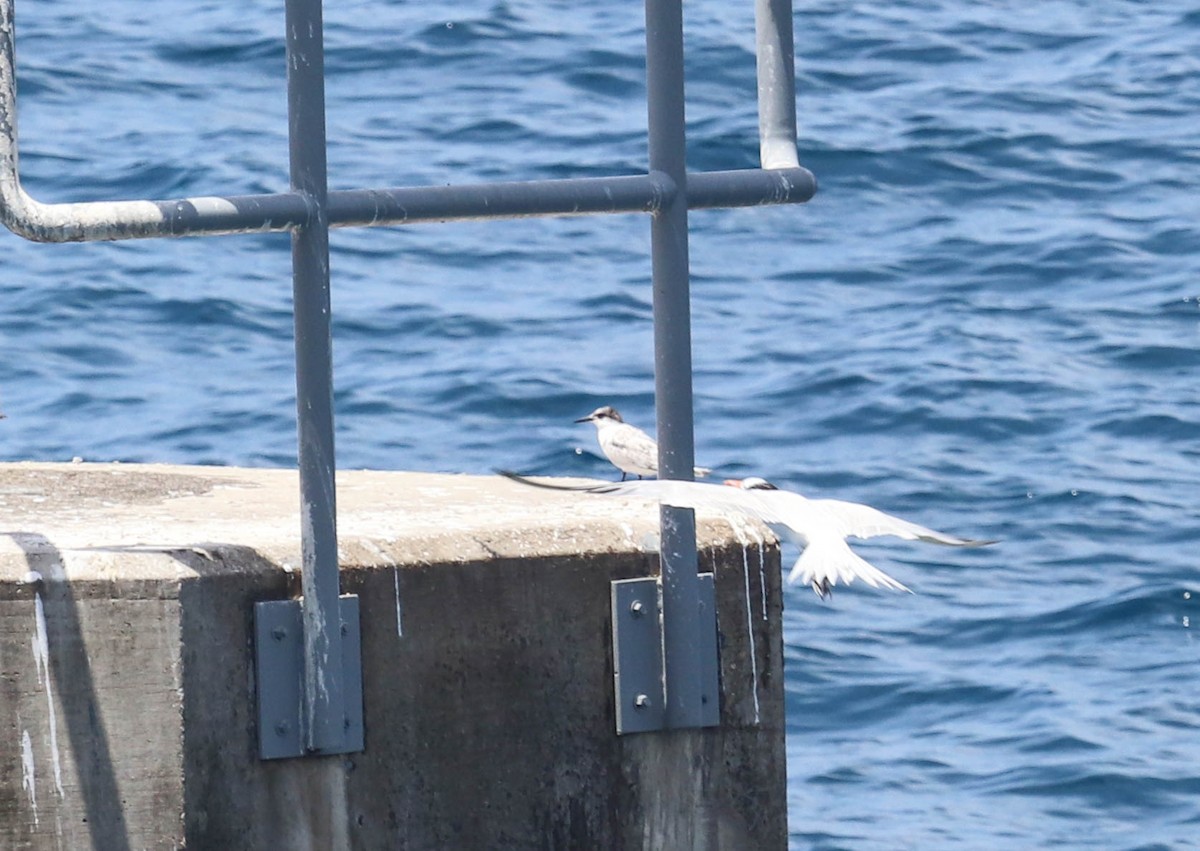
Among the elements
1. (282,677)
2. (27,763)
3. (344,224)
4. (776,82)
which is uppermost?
(776,82)

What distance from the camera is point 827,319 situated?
40.7 feet

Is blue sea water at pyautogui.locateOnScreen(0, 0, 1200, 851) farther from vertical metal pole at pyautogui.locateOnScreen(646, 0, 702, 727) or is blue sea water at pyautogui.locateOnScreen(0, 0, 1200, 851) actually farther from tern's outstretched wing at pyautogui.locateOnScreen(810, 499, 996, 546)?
vertical metal pole at pyautogui.locateOnScreen(646, 0, 702, 727)

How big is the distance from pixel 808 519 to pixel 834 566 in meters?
0.28

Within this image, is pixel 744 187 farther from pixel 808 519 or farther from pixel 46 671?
pixel 46 671

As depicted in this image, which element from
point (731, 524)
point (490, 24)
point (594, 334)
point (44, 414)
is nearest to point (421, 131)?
point (490, 24)

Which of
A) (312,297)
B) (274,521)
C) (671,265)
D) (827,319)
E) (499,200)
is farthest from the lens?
→ (827,319)

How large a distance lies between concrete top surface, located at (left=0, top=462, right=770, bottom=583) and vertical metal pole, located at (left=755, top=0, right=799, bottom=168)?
25.7 inches

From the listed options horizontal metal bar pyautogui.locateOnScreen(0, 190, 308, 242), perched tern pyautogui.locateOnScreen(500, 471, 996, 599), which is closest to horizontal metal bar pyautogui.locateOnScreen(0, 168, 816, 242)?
horizontal metal bar pyautogui.locateOnScreen(0, 190, 308, 242)

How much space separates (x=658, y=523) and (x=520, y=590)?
0.30 meters

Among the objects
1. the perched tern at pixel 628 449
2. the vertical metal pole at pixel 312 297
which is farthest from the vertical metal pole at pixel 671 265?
the perched tern at pixel 628 449

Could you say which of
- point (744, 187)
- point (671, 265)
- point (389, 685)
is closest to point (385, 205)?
point (671, 265)

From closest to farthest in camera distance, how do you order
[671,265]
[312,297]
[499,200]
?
[312,297] → [499,200] → [671,265]

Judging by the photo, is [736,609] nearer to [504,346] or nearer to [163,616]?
[163,616]

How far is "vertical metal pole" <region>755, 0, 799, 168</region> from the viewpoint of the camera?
3.63 meters
